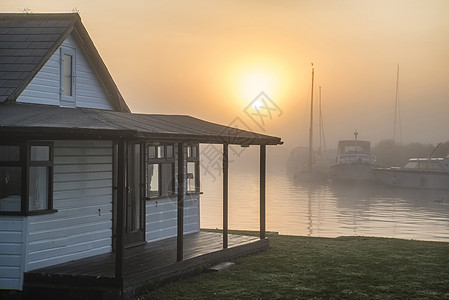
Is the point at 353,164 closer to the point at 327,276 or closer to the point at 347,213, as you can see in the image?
the point at 347,213

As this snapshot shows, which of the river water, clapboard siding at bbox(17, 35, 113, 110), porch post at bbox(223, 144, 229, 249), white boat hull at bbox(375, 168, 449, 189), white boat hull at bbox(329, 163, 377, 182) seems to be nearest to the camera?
clapboard siding at bbox(17, 35, 113, 110)

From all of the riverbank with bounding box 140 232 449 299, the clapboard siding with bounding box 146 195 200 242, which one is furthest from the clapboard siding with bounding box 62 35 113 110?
the riverbank with bounding box 140 232 449 299

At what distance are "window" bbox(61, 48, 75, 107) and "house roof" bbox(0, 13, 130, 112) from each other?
0.41 m

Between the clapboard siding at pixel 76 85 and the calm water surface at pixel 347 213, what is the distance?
52.4 ft

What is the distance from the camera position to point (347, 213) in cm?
4338

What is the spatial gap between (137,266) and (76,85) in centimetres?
429

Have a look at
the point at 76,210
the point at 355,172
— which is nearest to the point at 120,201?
the point at 76,210

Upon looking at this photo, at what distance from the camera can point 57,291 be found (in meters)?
10.7

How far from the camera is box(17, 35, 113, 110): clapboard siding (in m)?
12.7

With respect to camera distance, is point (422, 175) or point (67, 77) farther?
point (422, 175)

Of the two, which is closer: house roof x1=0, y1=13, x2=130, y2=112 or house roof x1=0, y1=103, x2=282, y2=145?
house roof x1=0, y1=103, x2=282, y2=145

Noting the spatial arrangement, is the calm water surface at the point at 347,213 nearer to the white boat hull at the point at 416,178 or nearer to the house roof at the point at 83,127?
the white boat hull at the point at 416,178

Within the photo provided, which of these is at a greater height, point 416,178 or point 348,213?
point 416,178

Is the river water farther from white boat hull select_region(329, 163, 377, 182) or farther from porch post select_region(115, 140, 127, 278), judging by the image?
porch post select_region(115, 140, 127, 278)
